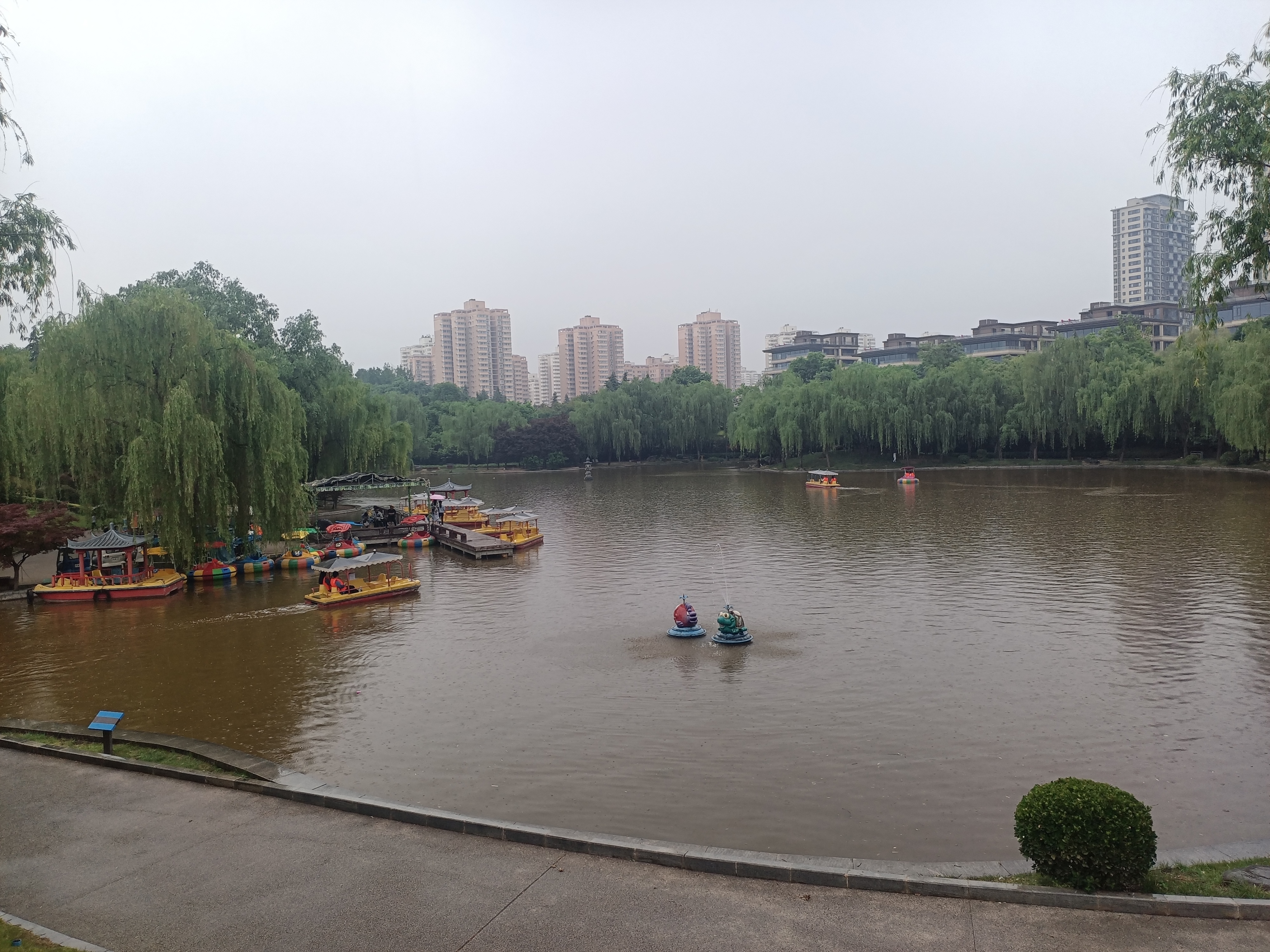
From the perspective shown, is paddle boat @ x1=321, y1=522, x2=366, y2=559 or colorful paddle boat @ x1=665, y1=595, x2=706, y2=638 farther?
paddle boat @ x1=321, y1=522, x2=366, y2=559

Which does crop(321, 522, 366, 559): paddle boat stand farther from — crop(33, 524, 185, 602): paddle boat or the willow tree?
crop(33, 524, 185, 602): paddle boat

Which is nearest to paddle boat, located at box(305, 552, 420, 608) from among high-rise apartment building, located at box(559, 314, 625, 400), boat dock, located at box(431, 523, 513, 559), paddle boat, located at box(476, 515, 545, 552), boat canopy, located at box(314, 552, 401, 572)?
boat canopy, located at box(314, 552, 401, 572)

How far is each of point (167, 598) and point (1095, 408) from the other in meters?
58.3

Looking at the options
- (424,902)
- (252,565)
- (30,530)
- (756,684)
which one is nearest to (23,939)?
(424,902)

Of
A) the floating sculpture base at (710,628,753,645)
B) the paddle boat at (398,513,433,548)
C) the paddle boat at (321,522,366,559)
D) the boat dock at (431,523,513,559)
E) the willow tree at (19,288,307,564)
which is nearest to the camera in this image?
the floating sculpture base at (710,628,753,645)

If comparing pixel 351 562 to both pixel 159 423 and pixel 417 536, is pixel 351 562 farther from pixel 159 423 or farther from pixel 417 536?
pixel 417 536

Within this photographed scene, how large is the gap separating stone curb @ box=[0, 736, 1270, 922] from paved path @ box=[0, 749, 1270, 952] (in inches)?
2.9

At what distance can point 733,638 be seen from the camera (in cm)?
1722

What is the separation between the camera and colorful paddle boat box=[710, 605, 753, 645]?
1722 centimetres

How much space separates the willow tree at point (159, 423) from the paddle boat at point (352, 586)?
12.6 ft

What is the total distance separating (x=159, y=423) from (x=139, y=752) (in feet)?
52.9

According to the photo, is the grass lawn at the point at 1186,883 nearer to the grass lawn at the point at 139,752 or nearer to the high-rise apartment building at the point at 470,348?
the grass lawn at the point at 139,752

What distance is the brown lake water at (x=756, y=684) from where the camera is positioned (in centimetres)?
1008

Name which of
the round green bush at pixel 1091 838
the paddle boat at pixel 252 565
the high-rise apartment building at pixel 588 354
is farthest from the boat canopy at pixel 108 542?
the high-rise apartment building at pixel 588 354
